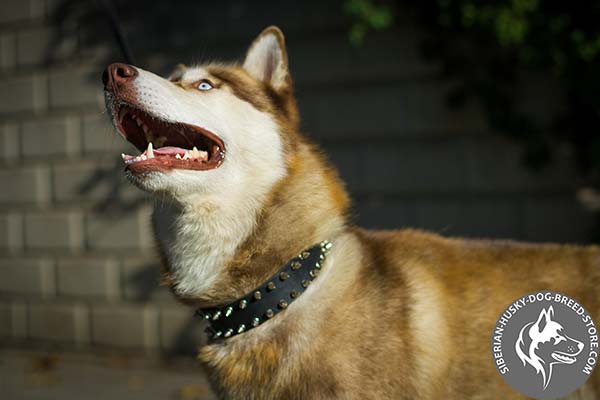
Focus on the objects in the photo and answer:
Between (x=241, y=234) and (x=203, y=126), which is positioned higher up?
(x=203, y=126)

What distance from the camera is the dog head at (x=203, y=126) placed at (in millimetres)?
2293

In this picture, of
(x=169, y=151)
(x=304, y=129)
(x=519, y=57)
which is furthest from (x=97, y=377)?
(x=519, y=57)

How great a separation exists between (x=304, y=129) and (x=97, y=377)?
247 cm

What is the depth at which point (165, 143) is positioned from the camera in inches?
99.8

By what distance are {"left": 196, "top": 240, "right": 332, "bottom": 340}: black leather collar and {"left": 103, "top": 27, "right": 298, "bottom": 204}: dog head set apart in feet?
1.03

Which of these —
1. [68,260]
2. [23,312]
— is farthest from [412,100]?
[23,312]

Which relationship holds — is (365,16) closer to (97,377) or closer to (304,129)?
(304,129)

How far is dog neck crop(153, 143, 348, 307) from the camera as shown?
2.28 meters

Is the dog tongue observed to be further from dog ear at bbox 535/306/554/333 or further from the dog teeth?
dog ear at bbox 535/306/554/333

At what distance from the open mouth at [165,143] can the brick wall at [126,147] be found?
94.8 inches

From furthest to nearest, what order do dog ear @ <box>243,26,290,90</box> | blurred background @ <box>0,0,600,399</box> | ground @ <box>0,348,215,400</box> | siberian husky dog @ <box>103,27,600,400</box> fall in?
ground @ <box>0,348,215,400</box>
blurred background @ <box>0,0,600,399</box>
dog ear @ <box>243,26,290,90</box>
siberian husky dog @ <box>103,27,600,400</box>

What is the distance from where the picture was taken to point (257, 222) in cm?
230

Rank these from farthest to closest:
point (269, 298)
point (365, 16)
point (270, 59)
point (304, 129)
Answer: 1. point (304, 129)
2. point (365, 16)
3. point (270, 59)
4. point (269, 298)

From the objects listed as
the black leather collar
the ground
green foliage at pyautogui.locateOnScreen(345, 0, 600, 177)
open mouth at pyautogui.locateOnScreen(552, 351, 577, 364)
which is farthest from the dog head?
the ground
